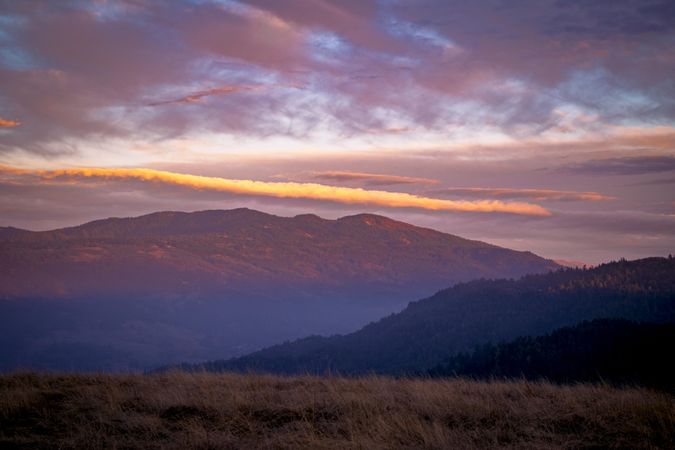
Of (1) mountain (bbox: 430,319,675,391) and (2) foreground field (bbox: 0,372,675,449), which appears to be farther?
(1) mountain (bbox: 430,319,675,391)

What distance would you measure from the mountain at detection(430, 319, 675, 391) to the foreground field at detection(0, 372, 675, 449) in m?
47.1

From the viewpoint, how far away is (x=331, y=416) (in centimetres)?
1278

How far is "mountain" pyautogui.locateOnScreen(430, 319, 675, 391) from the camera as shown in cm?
6419

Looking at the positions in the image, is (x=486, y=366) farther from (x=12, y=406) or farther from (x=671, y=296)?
(x=671, y=296)

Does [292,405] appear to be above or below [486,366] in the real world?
above

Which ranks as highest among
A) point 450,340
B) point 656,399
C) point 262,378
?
point 656,399

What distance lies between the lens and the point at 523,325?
197m

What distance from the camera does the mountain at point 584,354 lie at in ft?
211

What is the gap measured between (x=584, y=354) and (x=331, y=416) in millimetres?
76917

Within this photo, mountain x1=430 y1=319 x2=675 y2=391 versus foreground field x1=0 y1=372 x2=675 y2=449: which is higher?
foreground field x1=0 y1=372 x2=675 y2=449

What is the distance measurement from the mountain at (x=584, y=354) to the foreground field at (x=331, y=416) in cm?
4711

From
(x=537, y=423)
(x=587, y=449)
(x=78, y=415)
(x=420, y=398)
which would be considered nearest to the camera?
(x=587, y=449)

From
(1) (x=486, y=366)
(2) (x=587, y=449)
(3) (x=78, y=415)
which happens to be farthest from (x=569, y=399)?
(1) (x=486, y=366)

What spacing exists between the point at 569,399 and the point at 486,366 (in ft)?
244
